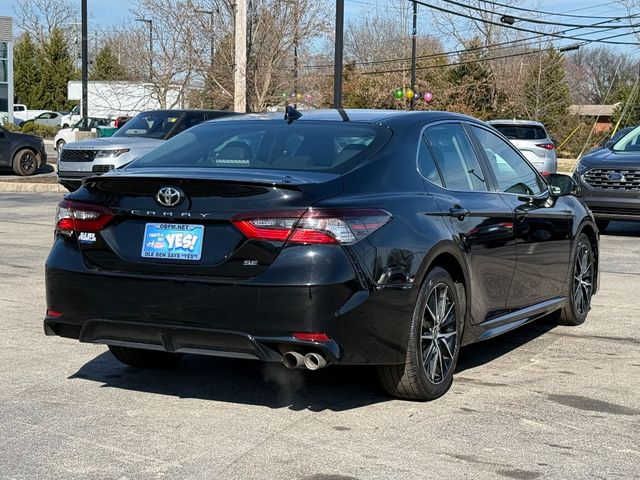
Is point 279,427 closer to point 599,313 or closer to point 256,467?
point 256,467

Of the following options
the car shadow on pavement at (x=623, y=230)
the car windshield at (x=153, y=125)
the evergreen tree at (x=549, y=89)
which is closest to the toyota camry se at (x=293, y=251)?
the car shadow on pavement at (x=623, y=230)

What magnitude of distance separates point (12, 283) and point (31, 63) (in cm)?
6762

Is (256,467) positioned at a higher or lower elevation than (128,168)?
lower

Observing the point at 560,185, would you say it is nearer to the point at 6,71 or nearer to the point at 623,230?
the point at 623,230

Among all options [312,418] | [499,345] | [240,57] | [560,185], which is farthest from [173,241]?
[240,57]

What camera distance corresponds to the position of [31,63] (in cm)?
7312

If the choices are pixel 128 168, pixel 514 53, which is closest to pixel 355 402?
pixel 128 168

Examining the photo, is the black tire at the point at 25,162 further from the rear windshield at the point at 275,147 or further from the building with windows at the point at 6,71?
the rear windshield at the point at 275,147

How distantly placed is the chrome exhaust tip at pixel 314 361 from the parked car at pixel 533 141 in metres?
17.4

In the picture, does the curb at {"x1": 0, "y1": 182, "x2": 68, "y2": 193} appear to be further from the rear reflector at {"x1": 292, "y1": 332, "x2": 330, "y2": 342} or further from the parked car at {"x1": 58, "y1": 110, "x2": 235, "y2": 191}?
the rear reflector at {"x1": 292, "y1": 332, "x2": 330, "y2": 342}

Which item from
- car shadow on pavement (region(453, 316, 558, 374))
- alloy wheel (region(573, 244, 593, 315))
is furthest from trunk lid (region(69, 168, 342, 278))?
alloy wheel (region(573, 244, 593, 315))

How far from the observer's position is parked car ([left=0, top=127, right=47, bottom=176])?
2467cm

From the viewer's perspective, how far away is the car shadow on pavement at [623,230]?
1525cm

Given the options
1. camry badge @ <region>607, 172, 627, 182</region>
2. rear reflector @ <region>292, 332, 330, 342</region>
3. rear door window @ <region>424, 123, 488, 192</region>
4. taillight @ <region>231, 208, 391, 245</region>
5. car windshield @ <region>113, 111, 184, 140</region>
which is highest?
car windshield @ <region>113, 111, 184, 140</region>
